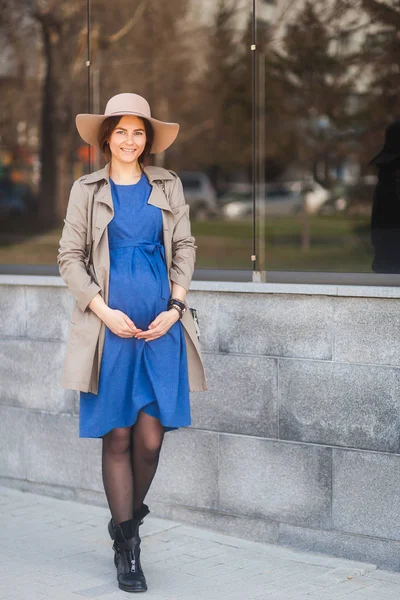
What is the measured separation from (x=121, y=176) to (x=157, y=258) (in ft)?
1.34

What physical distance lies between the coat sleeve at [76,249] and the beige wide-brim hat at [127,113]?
257 millimetres

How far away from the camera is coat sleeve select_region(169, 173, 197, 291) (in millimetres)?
4707

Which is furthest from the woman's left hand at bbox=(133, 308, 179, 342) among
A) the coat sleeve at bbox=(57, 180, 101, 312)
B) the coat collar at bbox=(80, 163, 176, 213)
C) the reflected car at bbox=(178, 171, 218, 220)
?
the reflected car at bbox=(178, 171, 218, 220)

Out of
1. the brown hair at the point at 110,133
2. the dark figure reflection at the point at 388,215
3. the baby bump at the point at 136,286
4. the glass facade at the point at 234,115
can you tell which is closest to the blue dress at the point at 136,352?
the baby bump at the point at 136,286

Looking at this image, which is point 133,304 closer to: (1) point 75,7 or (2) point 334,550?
(2) point 334,550

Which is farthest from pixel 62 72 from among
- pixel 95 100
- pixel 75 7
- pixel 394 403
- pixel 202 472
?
pixel 394 403

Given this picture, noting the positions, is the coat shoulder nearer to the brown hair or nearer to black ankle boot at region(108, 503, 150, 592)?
the brown hair

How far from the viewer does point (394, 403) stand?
490 cm

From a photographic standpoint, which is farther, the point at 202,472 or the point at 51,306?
the point at 51,306

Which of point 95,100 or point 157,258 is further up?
point 95,100

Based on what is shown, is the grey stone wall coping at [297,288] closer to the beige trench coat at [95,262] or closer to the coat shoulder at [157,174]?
the beige trench coat at [95,262]

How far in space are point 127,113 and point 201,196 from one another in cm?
1427

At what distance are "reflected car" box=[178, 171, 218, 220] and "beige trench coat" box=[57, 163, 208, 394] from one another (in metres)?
13.3

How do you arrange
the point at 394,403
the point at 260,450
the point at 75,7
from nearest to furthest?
the point at 394,403, the point at 260,450, the point at 75,7
